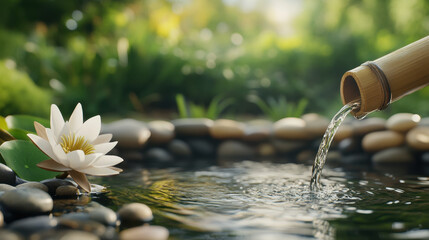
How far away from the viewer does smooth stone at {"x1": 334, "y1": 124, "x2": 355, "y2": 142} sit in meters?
4.95

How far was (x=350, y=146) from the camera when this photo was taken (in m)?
4.86

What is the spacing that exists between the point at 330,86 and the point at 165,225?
24.2ft

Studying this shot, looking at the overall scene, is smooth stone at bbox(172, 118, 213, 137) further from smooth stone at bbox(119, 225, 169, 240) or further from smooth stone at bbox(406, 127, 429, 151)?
smooth stone at bbox(119, 225, 169, 240)

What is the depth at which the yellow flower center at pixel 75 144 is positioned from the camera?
253 cm

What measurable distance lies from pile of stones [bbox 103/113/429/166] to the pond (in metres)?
0.54

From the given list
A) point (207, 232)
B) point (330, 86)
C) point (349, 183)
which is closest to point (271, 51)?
point (330, 86)

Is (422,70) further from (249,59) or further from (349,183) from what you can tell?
(249,59)

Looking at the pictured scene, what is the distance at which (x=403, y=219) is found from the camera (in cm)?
213

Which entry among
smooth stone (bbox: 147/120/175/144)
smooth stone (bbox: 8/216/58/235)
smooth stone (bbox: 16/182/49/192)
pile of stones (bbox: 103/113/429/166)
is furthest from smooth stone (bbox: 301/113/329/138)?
smooth stone (bbox: 8/216/58/235)

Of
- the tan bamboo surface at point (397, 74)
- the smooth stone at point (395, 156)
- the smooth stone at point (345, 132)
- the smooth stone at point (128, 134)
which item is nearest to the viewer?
the tan bamboo surface at point (397, 74)

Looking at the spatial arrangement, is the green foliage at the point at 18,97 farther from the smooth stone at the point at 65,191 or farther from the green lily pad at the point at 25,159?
the smooth stone at the point at 65,191

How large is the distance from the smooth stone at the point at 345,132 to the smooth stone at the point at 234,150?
0.99 m

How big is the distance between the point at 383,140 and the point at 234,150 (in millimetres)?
1624

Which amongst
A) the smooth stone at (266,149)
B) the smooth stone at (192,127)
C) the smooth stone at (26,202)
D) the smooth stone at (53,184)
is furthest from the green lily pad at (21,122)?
the smooth stone at (266,149)
